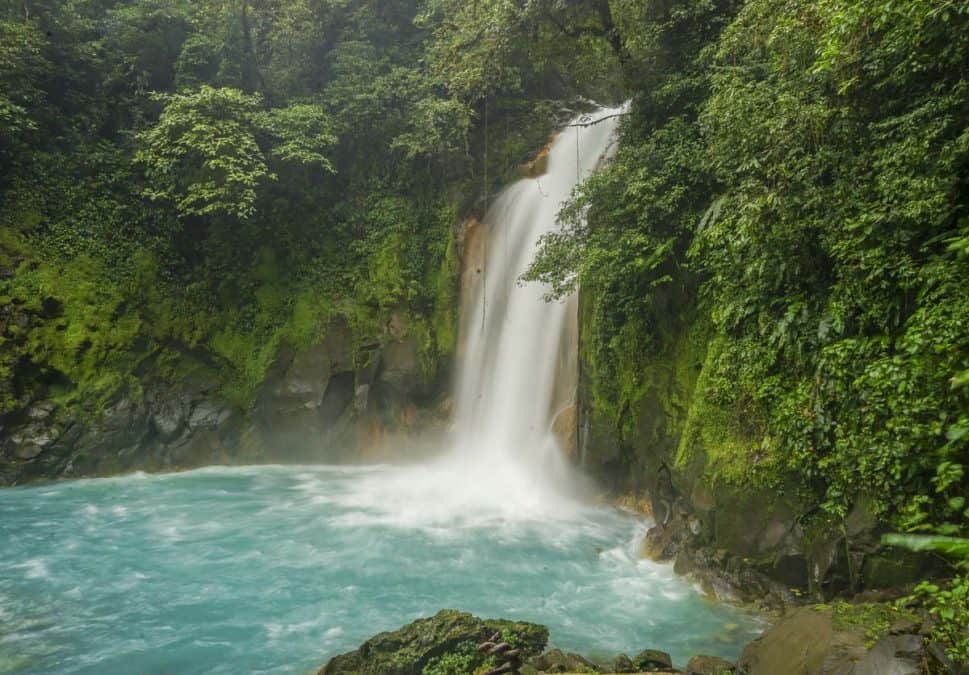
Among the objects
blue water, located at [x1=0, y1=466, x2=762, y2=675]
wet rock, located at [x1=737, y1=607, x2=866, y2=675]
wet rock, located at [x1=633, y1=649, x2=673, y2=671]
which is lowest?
blue water, located at [x1=0, y1=466, x2=762, y2=675]

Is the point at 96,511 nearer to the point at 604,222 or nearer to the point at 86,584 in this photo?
the point at 86,584

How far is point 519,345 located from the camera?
13039 mm

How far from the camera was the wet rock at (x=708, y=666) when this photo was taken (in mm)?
4980

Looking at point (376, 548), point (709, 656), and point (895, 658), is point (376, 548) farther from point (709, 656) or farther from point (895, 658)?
point (895, 658)

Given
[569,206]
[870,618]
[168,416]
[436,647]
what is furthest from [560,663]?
[168,416]

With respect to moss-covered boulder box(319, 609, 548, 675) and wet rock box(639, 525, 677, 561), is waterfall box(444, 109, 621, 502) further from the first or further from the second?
moss-covered boulder box(319, 609, 548, 675)

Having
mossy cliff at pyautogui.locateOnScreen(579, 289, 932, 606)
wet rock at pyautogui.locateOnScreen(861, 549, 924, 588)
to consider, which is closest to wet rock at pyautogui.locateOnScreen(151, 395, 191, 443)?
mossy cliff at pyautogui.locateOnScreen(579, 289, 932, 606)

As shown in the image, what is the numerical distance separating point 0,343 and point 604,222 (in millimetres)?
12404

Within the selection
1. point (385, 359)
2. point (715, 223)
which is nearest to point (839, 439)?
point (715, 223)

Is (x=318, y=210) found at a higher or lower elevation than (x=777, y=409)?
higher

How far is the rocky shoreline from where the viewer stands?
3848mm

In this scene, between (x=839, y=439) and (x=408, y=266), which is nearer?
(x=839, y=439)

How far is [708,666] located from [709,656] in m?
0.30

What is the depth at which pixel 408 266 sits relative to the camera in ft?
49.2
